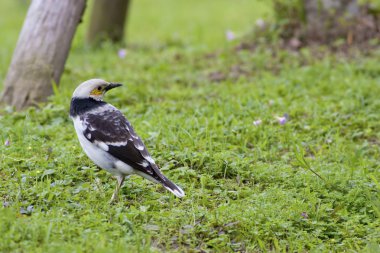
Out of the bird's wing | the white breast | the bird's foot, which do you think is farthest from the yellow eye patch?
the bird's foot

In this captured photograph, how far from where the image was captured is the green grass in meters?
5.16

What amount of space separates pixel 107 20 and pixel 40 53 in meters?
4.53

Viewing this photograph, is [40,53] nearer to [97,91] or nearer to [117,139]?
[97,91]

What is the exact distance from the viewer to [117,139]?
5.70m

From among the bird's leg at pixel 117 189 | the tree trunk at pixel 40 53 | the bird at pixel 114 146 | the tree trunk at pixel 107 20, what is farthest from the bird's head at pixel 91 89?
the tree trunk at pixel 107 20

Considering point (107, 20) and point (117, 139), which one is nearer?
point (117, 139)

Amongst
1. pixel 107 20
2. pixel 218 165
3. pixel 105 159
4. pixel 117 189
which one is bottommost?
pixel 107 20

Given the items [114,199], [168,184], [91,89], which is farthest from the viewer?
[91,89]

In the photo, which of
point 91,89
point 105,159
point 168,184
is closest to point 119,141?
point 105,159

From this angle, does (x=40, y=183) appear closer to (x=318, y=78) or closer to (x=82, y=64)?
(x=318, y=78)

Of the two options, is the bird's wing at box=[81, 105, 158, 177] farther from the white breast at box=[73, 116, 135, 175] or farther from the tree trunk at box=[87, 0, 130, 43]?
the tree trunk at box=[87, 0, 130, 43]

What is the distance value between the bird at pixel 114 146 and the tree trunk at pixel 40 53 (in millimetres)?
2595

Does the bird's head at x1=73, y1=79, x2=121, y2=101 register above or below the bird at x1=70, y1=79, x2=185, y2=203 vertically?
above

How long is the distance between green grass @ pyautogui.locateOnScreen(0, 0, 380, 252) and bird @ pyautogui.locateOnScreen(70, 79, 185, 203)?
266 millimetres
